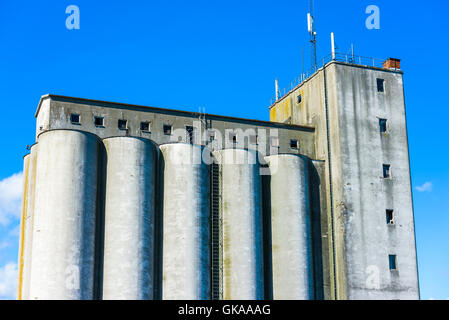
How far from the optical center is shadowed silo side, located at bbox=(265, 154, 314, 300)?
50.5 m

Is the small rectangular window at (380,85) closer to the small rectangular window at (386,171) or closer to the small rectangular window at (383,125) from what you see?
the small rectangular window at (383,125)

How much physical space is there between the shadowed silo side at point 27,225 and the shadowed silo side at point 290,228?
17.1 m

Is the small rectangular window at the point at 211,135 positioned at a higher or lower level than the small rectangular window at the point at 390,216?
higher

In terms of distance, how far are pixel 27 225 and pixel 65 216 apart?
6269 mm

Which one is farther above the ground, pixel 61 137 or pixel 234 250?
pixel 61 137

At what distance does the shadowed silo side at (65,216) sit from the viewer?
4459 cm

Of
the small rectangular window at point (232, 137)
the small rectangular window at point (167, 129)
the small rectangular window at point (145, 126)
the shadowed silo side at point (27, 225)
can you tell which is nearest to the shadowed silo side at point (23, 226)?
the shadowed silo side at point (27, 225)

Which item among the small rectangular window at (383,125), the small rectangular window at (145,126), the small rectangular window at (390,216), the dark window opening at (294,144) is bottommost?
the small rectangular window at (390,216)

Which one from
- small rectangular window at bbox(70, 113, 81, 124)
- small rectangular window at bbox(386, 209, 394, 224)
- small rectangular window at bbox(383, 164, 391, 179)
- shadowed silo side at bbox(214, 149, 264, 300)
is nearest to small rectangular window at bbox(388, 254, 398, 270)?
small rectangular window at bbox(386, 209, 394, 224)

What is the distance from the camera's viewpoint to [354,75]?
56.7 m

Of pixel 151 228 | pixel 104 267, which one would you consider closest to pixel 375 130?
pixel 151 228

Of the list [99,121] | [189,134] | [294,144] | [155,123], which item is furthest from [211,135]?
[99,121]
